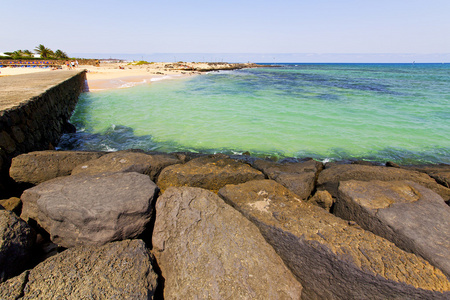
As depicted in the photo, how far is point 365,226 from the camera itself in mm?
2500

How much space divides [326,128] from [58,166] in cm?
907

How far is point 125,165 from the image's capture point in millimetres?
3625

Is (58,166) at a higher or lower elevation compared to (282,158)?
higher

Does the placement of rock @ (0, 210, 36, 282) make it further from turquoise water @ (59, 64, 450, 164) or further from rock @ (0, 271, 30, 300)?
turquoise water @ (59, 64, 450, 164)

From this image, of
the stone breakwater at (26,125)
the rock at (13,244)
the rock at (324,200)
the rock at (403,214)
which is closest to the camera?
the rock at (13,244)

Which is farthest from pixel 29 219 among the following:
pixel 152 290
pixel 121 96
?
pixel 121 96

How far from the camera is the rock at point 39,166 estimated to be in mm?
3441

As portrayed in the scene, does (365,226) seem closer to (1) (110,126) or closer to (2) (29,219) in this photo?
(2) (29,219)

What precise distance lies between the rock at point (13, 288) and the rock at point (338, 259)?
2086 millimetres

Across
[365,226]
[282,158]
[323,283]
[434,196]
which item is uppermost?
[434,196]

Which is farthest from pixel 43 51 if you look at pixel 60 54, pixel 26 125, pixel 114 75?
pixel 26 125

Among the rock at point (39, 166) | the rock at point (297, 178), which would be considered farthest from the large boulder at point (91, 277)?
the rock at point (297, 178)

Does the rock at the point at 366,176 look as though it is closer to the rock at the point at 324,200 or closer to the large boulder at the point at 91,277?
the rock at the point at 324,200

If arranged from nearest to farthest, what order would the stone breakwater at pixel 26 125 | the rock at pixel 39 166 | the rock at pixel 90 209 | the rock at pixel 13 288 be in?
the rock at pixel 13 288 < the rock at pixel 90 209 < the rock at pixel 39 166 < the stone breakwater at pixel 26 125
